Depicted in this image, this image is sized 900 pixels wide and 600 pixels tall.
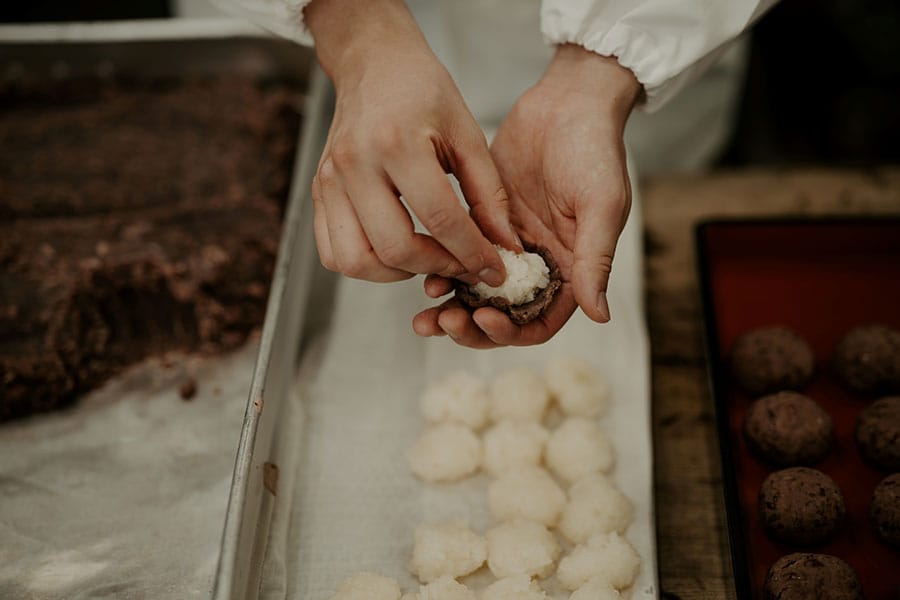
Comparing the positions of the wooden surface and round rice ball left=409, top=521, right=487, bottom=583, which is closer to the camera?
round rice ball left=409, top=521, right=487, bottom=583

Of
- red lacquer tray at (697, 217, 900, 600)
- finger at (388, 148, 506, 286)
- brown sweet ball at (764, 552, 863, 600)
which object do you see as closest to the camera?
finger at (388, 148, 506, 286)

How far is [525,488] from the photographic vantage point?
1.87 meters

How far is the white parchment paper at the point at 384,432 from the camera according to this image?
71.7 inches

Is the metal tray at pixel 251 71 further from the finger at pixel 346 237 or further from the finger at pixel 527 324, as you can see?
the finger at pixel 527 324

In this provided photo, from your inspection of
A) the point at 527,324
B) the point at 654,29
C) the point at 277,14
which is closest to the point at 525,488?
the point at 527,324

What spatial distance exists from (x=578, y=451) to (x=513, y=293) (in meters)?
0.50

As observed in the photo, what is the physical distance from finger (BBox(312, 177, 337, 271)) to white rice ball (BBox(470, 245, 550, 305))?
354 mm

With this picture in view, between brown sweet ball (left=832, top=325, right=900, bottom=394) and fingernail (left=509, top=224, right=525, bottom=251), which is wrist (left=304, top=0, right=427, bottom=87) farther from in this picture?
brown sweet ball (left=832, top=325, right=900, bottom=394)

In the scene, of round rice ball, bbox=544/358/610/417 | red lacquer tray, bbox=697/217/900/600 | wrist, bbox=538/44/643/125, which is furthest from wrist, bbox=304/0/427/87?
red lacquer tray, bbox=697/217/900/600

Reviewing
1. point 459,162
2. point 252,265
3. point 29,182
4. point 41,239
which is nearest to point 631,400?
point 459,162

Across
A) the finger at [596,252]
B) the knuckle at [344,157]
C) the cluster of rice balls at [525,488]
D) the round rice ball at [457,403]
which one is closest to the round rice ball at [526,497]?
the cluster of rice balls at [525,488]

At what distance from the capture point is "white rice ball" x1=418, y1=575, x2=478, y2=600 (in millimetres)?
1676

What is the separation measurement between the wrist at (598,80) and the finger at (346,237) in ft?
2.21

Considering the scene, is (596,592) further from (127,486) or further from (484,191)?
(127,486)
